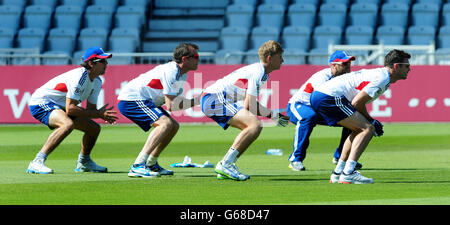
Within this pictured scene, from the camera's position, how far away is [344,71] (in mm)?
13477

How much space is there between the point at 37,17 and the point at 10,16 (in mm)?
950

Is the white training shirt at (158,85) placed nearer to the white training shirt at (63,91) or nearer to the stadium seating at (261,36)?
the white training shirt at (63,91)

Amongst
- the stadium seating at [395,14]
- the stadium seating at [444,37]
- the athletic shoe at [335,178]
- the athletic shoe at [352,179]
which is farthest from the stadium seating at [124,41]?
the athletic shoe at [352,179]

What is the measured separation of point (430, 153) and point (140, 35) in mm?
16366

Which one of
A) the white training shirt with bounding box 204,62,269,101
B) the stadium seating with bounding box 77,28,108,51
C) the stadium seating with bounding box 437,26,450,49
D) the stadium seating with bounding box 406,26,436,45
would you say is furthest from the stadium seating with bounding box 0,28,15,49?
the white training shirt with bounding box 204,62,269,101

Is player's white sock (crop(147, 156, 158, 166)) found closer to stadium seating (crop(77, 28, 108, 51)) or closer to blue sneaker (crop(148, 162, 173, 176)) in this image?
blue sneaker (crop(148, 162, 173, 176))

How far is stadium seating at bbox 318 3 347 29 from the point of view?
1175 inches

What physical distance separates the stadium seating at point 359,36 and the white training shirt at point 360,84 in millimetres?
17842

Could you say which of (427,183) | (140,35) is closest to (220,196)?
(427,183)

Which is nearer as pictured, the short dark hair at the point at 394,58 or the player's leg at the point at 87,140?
the short dark hair at the point at 394,58

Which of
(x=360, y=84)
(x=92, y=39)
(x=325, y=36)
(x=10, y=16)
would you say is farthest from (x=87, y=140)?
(x=10, y=16)

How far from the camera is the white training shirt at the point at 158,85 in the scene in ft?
38.5

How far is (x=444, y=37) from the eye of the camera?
1131 inches

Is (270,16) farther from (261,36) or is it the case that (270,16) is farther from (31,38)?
(31,38)
